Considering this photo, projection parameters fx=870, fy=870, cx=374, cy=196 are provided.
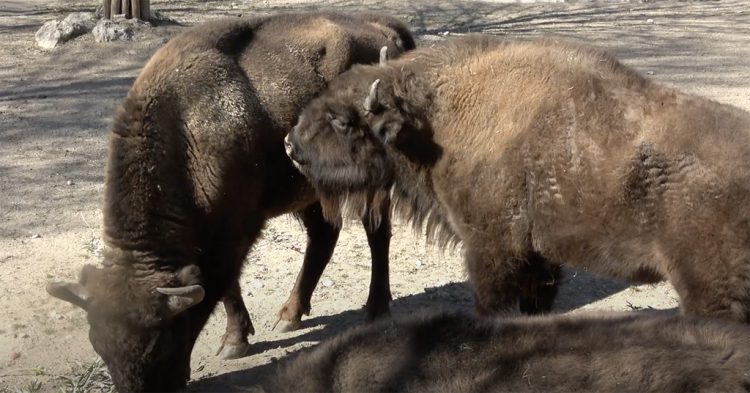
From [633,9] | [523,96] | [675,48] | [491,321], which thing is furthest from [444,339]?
[633,9]

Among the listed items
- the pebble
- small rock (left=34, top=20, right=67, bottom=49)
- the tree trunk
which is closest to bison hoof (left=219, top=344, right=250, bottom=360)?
the pebble

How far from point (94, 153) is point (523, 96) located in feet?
17.0

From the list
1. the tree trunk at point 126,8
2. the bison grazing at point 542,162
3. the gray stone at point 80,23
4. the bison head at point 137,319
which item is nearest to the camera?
the bison grazing at point 542,162

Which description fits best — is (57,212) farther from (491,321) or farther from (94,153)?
(491,321)

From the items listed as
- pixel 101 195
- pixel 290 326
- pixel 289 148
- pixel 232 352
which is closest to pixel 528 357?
pixel 289 148

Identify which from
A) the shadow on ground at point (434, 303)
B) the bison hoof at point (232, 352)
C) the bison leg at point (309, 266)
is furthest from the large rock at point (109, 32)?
the bison hoof at point (232, 352)

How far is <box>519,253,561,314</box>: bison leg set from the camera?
4750 millimetres

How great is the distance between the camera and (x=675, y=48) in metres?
13.3

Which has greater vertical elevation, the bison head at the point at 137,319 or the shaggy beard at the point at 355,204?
the shaggy beard at the point at 355,204

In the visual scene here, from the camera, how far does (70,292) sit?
14.4ft

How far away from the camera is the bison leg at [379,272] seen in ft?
19.3

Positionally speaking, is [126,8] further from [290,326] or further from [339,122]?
[339,122]

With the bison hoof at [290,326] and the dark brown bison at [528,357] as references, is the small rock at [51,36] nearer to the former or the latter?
the bison hoof at [290,326]

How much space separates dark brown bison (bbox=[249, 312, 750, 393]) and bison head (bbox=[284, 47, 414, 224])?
167 centimetres
